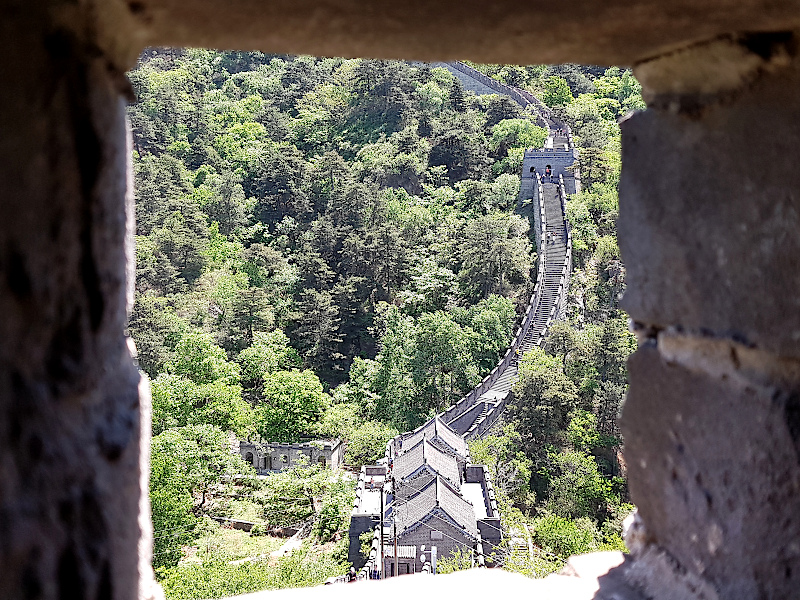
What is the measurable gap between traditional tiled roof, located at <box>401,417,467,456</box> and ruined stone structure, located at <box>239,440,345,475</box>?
2513mm

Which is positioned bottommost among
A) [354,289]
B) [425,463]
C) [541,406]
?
[425,463]

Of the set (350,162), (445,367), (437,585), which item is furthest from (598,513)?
(350,162)

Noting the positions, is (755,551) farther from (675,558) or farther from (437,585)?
(437,585)

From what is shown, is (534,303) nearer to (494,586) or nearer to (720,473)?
(494,586)

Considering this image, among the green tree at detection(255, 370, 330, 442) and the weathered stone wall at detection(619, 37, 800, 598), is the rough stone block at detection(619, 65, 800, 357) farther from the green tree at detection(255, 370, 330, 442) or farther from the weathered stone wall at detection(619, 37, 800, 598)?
the green tree at detection(255, 370, 330, 442)

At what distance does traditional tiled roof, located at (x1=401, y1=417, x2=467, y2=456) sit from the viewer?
17320 millimetres

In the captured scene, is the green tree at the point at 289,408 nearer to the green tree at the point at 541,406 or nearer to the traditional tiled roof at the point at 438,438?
the traditional tiled roof at the point at 438,438

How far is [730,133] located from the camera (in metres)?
1.12

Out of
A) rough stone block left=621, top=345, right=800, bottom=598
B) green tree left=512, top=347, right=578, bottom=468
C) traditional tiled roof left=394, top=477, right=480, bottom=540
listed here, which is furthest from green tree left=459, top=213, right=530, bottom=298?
rough stone block left=621, top=345, right=800, bottom=598

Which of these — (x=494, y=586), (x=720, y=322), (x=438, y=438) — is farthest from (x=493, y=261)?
(x=720, y=322)

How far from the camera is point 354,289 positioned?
27797 mm

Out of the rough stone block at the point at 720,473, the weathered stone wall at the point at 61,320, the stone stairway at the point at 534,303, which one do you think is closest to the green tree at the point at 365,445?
the stone stairway at the point at 534,303

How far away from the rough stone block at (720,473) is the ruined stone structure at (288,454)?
18.9 meters

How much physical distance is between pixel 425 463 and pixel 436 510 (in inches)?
88.7
